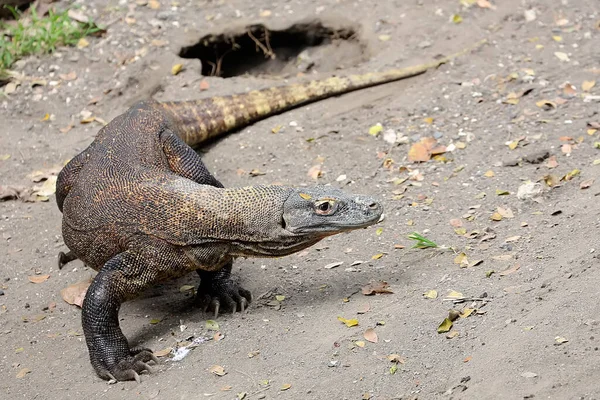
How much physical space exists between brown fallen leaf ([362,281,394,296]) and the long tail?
253 cm

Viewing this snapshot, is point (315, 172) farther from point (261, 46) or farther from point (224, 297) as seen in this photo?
point (261, 46)

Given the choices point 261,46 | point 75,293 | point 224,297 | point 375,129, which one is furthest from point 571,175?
point 261,46

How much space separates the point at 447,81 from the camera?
7.18 metres

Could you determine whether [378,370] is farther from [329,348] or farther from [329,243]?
[329,243]

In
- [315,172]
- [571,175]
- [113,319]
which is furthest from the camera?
[315,172]

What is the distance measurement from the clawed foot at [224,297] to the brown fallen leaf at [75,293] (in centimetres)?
84

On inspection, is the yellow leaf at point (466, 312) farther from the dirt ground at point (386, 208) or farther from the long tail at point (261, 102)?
the long tail at point (261, 102)

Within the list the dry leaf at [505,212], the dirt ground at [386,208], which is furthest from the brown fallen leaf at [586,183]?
the dry leaf at [505,212]

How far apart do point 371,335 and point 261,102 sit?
135 inches

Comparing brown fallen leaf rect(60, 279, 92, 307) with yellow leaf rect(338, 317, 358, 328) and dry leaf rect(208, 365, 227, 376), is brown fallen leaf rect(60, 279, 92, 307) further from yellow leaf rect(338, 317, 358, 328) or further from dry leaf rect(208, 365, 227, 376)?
yellow leaf rect(338, 317, 358, 328)

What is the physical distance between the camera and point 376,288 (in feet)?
15.8

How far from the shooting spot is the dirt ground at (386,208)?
3.99 metres

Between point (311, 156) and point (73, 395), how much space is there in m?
2.99

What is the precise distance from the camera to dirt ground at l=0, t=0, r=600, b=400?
13.1ft
